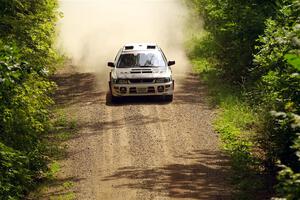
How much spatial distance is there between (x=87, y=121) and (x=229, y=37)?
27.6 ft

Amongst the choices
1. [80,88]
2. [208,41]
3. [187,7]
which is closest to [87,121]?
[80,88]

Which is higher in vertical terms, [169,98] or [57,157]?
[169,98]

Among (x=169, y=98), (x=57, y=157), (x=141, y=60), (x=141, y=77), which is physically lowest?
→ (x=57, y=157)

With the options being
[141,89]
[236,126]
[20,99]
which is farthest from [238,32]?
[20,99]

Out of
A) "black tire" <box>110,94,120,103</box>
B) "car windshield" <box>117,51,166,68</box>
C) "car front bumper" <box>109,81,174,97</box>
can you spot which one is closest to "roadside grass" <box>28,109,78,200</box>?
"black tire" <box>110,94,120,103</box>

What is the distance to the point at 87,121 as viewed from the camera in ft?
56.3

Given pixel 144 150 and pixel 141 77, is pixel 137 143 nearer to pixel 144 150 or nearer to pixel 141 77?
pixel 144 150

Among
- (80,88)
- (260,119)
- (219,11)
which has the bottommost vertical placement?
(80,88)

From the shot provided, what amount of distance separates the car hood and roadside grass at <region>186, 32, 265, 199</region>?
213 centimetres

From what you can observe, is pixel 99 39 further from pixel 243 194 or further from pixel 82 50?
pixel 243 194

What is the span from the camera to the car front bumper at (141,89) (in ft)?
59.5

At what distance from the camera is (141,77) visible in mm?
18078

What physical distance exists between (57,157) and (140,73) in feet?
17.3

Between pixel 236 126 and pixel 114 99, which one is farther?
pixel 114 99
